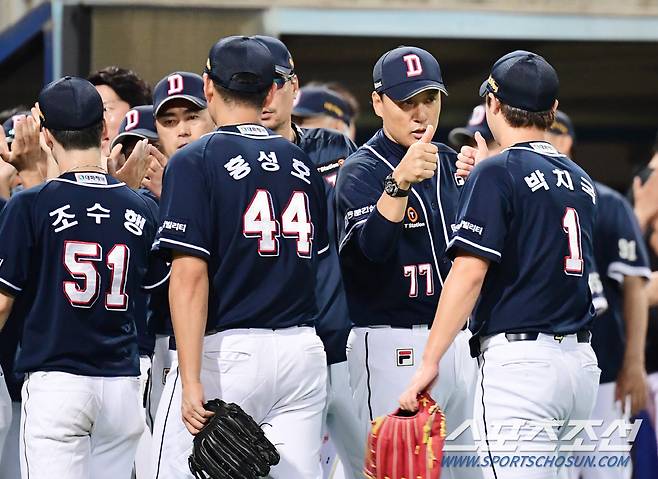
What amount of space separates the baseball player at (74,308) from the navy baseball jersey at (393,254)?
0.98m

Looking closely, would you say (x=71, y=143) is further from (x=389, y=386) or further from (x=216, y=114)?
(x=389, y=386)

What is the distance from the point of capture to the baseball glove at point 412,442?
4836 mm

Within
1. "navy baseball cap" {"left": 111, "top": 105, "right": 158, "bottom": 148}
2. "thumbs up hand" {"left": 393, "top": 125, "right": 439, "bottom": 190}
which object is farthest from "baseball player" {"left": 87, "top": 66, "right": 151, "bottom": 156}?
"thumbs up hand" {"left": 393, "top": 125, "right": 439, "bottom": 190}

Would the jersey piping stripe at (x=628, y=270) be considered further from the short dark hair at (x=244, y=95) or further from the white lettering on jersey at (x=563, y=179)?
the short dark hair at (x=244, y=95)

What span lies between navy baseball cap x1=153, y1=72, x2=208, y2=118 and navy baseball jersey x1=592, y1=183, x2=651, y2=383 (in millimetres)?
2060

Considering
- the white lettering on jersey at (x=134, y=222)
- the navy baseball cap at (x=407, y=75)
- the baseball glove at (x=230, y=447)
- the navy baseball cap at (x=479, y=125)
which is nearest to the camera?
the baseball glove at (x=230, y=447)

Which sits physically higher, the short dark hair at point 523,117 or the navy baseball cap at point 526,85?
Result: the navy baseball cap at point 526,85

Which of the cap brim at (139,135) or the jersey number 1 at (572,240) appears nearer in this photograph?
the jersey number 1 at (572,240)

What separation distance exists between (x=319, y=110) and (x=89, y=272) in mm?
2895

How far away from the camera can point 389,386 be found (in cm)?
568

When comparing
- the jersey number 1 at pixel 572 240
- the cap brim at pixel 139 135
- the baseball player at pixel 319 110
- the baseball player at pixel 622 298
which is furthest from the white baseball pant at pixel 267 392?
the baseball player at pixel 319 110

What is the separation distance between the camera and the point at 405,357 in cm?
568

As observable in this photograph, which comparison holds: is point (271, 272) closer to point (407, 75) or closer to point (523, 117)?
point (523, 117)

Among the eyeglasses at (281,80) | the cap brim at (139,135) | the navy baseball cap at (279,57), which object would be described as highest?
the navy baseball cap at (279,57)
